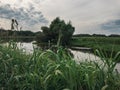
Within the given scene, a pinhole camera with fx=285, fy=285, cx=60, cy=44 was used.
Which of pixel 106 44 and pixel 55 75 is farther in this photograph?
pixel 106 44

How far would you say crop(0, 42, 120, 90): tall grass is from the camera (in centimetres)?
387

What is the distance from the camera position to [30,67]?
496 centimetres

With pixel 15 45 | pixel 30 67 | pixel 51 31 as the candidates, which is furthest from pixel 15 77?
pixel 51 31

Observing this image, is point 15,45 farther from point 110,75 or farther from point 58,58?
point 110,75

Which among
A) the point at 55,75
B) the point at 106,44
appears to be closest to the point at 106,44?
the point at 106,44

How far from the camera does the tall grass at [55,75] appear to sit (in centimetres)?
387

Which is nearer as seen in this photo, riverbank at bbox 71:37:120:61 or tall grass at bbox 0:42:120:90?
tall grass at bbox 0:42:120:90

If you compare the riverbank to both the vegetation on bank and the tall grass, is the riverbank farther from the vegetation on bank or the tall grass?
the tall grass

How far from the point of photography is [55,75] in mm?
4141

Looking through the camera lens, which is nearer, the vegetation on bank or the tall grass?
the tall grass

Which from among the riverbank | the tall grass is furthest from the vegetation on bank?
the tall grass

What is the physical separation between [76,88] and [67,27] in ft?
265

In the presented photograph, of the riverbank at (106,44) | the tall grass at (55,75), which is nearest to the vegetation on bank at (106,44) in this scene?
the riverbank at (106,44)

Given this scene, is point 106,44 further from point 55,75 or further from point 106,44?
point 55,75
